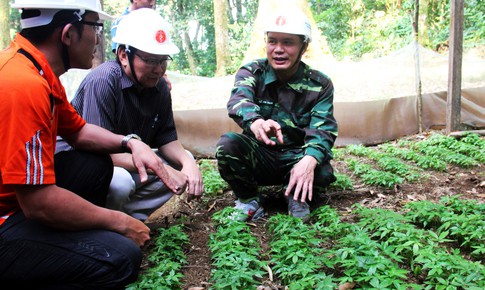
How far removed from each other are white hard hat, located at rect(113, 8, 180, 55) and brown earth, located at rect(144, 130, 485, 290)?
123 cm

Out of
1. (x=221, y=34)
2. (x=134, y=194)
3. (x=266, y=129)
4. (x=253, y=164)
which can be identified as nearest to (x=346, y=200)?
(x=253, y=164)

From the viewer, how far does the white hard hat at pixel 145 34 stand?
2732 mm

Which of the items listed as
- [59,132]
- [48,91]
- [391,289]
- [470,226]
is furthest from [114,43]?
[470,226]

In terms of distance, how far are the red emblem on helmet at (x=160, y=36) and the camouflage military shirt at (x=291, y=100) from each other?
788mm

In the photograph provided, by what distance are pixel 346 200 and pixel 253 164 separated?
3.04 ft

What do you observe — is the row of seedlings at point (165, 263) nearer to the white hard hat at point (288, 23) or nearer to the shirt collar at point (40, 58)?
the shirt collar at point (40, 58)

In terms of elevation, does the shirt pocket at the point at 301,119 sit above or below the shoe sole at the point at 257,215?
above

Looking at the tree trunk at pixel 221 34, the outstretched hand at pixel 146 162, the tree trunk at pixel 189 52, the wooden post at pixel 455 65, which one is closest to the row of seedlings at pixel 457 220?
the outstretched hand at pixel 146 162

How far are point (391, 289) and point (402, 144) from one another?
4395mm

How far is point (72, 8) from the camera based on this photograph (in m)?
2.07

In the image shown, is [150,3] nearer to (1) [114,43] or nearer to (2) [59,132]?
(1) [114,43]

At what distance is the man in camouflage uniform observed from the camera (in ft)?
10.6

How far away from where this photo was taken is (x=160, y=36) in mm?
2783

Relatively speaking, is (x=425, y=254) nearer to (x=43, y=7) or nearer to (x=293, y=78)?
(x=293, y=78)
